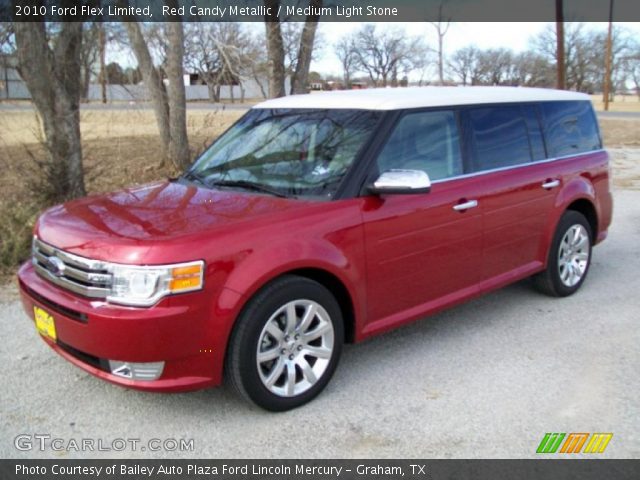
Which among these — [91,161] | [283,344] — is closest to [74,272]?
[283,344]

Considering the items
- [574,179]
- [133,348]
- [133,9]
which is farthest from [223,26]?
[133,348]

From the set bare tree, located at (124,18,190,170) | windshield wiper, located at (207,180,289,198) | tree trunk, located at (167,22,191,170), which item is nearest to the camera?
windshield wiper, located at (207,180,289,198)

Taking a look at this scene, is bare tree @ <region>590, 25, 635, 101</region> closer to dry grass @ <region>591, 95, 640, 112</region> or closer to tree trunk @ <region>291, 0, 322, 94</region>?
dry grass @ <region>591, 95, 640, 112</region>

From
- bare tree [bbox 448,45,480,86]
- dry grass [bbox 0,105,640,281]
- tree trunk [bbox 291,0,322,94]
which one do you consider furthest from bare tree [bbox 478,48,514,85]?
tree trunk [bbox 291,0,322,94]

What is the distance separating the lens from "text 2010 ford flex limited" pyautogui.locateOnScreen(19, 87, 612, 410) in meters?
3.12

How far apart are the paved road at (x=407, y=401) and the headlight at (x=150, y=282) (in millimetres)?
822

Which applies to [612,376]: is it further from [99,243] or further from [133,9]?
[133,9]

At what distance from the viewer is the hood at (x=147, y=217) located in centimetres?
321

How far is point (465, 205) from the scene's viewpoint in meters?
4.32

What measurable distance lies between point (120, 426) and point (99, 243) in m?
1.04

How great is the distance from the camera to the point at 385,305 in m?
3.97

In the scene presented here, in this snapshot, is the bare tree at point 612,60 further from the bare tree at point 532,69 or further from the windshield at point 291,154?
the windshield at point 291,154

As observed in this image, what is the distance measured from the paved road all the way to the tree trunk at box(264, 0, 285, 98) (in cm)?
912

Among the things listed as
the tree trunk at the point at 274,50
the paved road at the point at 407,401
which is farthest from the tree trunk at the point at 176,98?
the paved road at the point at 407,401
